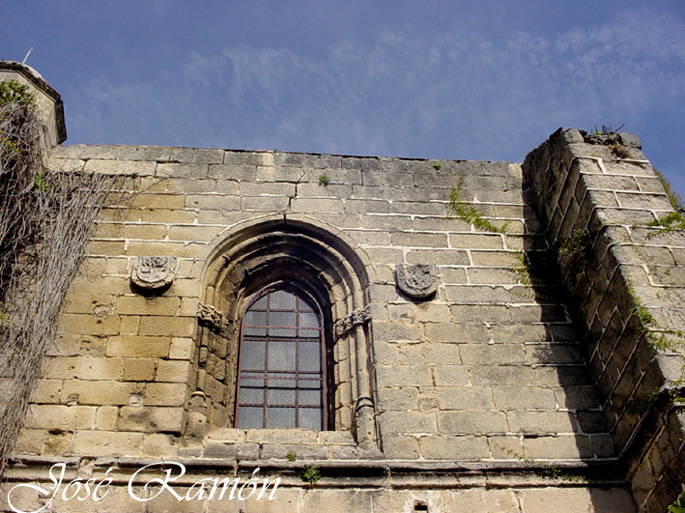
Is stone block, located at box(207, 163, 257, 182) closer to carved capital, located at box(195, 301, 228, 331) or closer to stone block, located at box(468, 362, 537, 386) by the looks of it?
carved capital, located at box(195, 301, 228, 331)

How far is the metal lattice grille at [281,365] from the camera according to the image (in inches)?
262

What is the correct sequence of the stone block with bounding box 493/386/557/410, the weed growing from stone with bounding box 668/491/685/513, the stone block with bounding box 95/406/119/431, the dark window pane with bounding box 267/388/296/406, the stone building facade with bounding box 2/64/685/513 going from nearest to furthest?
the weed growing from stone with bounding box 668/491/685/513, the stone building facade with bounding box 2/64/685/513, the stone block with bounding box 95/406/119/431, the stone block with bounding box 493/386/557/410, the dark window pane with bounding box 267/388/296/406

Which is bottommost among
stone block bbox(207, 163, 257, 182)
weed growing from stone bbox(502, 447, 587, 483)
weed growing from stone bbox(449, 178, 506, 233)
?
weed growing from stone bbox(502, 447, 587, 483)

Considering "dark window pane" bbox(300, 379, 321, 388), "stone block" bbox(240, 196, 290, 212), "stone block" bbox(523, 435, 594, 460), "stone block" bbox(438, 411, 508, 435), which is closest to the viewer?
"stone block" bbox(523, 435, 594, 460)

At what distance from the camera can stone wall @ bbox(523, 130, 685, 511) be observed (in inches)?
216

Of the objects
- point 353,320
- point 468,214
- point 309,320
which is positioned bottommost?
point 353,320

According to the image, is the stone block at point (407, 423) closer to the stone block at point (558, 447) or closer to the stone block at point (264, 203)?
the stone block at point (558, 447)

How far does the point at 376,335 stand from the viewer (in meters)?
6.77

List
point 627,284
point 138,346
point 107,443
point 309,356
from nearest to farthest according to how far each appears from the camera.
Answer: point 107,443
point 627,284
point 138,346
point 309,356

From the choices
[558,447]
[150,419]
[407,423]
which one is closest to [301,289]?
[407,423]

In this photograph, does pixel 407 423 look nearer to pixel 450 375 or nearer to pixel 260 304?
pixel 450 375

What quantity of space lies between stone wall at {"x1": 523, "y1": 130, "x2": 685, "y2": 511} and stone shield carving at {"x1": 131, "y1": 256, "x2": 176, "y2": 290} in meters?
3.87

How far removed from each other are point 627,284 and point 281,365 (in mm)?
3248

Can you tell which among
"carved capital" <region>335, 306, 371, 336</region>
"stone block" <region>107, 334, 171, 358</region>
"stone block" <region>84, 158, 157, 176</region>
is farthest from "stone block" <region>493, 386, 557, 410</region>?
"stone block" <region>84, 158, 157, 176</region>
